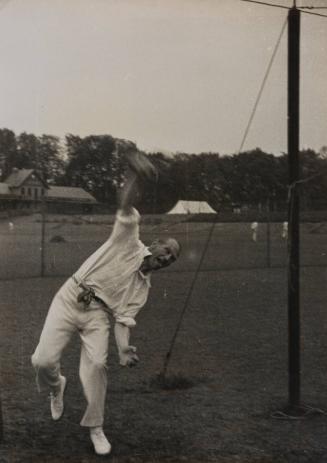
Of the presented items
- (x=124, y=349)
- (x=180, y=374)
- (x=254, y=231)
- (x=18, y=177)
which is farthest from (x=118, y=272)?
(x=254, y=231)

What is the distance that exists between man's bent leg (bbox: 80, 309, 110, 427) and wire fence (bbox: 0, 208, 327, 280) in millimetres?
1731

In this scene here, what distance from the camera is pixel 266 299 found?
10570 millimetres

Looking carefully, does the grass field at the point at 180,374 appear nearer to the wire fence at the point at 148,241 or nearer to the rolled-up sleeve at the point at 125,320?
the wire fence at the point at 148,241

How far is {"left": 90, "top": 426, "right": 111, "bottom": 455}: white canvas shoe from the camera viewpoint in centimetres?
358

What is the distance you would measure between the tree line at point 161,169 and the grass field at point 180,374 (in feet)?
→ 1.94

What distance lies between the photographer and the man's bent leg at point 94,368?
3.64 meters

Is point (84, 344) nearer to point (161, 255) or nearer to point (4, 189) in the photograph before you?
point (161, 255)

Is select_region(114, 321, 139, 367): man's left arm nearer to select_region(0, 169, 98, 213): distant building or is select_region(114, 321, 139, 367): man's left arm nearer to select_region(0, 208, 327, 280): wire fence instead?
select_region(0, 208, 327, 280): wire fence

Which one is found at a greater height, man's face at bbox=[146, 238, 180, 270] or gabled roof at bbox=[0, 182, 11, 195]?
gabled roof at bbox=[0, 182, 11, 195]

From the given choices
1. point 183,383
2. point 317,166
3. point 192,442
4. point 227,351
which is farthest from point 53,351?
point 317,166

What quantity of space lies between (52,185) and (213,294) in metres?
5.33

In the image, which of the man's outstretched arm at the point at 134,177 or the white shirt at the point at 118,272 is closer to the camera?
the man's outstretched arm at the point at 134,177

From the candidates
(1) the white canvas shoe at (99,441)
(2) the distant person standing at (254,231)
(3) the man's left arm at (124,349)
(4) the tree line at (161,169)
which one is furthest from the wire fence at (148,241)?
(1) the white canvas shoe at (99,441)

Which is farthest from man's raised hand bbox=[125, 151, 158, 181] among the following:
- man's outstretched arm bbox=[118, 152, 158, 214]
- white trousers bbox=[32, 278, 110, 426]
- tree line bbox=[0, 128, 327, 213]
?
white trousers bbox=[32, 278, 110, 426]
